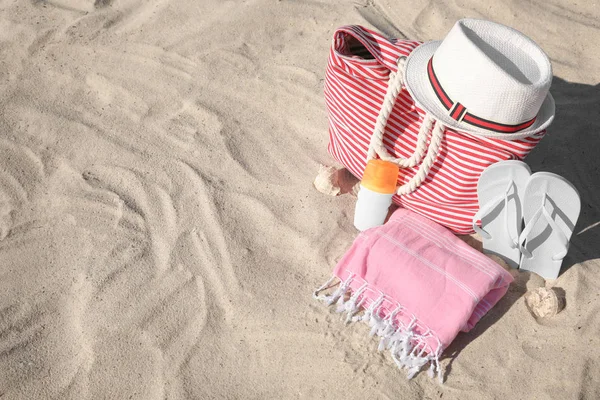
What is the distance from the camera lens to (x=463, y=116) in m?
1.97

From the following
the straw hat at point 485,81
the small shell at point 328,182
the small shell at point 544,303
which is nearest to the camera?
the straw hat at point 485,81

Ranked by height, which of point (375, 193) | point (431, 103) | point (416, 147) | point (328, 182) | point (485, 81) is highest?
point (485, 81)

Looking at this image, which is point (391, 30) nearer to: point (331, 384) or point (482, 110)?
point (482, 110)

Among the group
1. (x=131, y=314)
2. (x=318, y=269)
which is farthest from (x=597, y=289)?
(x=131, y=314)

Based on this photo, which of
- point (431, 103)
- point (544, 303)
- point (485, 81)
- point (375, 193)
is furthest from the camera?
point (375, 193)

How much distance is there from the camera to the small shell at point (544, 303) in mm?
2115

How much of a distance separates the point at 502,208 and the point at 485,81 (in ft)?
1.74

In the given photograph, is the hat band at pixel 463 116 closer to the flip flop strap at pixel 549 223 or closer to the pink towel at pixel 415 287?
the flip flop strap at pixel 549 223

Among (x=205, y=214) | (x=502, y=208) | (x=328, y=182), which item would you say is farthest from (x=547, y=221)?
(x=205, y=214)

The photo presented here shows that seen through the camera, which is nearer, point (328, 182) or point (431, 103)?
point (431, 103)

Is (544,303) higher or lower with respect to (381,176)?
lower

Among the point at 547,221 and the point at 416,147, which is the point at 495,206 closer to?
the point at 547,221

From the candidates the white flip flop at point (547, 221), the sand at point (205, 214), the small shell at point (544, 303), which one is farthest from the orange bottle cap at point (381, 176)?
the small shell at point (544, 303)

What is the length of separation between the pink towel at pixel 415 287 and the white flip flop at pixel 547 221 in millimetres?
157
